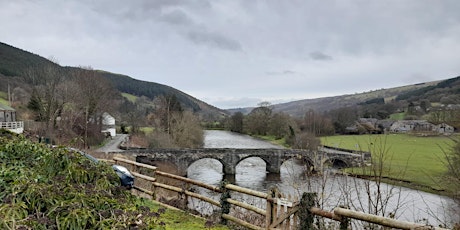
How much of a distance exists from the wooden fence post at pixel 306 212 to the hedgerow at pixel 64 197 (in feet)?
7.11

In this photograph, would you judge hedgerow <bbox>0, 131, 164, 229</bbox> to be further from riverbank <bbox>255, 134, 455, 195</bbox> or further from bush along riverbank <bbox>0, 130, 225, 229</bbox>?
riverbank <bbox>255, 134, 455, 195</bbox>

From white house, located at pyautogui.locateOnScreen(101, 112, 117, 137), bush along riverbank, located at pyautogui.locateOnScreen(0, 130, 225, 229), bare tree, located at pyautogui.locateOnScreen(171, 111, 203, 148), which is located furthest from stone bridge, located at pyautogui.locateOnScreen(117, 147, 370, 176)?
bush along riverbank, located at pyautogui.locateOnScreen(0, 130, 225, 229)

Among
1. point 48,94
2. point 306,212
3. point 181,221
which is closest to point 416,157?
point 48,94

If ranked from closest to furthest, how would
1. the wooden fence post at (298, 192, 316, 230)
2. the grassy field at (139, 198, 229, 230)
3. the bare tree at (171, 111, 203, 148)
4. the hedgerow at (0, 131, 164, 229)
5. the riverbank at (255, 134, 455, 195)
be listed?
the hedgerow at (0, 131, 164, 229) < the wooden fence post at (298, 192, 316, 230) < the grassy field at (139, 198, 229, 230) < the riverbank at (255, 134, 455, 195) < the bare tree at (171, 111, 203, 148)

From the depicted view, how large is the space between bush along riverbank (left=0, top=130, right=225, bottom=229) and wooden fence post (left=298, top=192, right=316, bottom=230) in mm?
2098

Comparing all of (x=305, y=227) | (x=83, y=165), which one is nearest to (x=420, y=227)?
(x=305, y=227)

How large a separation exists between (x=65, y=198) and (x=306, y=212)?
350cm

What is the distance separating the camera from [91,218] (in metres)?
4.21

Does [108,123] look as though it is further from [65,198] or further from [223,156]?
[65,198]

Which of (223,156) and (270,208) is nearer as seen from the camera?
(270,208)

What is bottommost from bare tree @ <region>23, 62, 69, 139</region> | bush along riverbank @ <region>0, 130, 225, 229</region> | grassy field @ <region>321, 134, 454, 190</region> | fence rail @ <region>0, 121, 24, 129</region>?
grassy field @ <region>321, 134, 454, 190</region>

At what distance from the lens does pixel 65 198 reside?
15.4 ft

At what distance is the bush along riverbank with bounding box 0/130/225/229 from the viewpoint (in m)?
4.05

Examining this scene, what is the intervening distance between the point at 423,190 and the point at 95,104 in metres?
31.3
